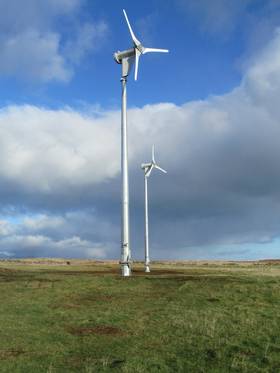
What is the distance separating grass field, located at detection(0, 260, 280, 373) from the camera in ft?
72.5

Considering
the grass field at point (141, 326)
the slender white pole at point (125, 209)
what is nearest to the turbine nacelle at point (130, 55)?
the slender white pole at point (125, 209)

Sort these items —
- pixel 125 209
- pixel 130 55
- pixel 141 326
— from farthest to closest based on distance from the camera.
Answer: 1. pixel 130 55
2. pixel 125 209
3. pixel 141 326

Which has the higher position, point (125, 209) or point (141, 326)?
point (125, 209)

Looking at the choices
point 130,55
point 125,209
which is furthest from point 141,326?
point 130,55

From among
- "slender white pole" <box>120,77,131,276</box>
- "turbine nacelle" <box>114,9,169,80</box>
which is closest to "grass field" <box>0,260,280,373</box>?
"slender white pole" <box>120,77,131,276</box>

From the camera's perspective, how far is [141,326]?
2953 centimetres

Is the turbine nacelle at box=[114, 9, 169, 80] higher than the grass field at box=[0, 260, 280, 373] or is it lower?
higher

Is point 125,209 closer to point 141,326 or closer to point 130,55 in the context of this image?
point 130,55

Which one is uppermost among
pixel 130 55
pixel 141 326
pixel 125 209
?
pixel 130 55

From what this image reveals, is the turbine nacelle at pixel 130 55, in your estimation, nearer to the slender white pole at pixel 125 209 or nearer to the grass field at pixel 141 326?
the slender white pole at pixel 125 209

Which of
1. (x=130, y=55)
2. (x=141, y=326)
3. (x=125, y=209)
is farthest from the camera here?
(x=130, y=55)

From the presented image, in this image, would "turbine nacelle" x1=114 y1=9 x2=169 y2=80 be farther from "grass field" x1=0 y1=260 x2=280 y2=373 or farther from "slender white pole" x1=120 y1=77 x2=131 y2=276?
"grass field" x1=0 y1=260 x2=280 y2=373

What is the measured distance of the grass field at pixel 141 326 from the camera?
72.5 ft

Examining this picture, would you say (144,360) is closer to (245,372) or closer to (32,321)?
→ (245,372)
